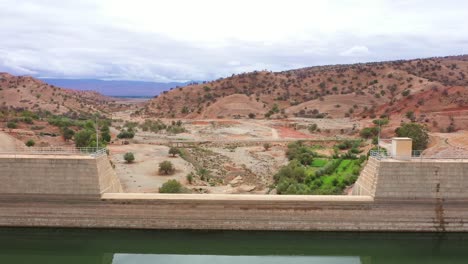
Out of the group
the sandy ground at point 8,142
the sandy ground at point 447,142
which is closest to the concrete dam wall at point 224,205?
the sandy ground at point 447,142

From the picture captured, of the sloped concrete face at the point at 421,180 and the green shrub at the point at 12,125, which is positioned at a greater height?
the green shrub at the point at 12,125

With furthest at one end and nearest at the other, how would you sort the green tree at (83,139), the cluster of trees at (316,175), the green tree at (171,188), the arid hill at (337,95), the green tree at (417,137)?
the arid hill at (337,95), the green tree at (83,139), the green tree at (417,137), the cluster of trees at (316,175), the green tree at (171,188)

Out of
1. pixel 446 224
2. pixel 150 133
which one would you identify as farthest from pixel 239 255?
pixel 150 133

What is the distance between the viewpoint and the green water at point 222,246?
61.9ft

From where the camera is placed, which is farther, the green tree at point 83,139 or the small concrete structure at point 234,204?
the green tree at point 83,139

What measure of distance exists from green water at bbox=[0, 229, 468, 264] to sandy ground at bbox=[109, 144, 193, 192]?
5574 mm

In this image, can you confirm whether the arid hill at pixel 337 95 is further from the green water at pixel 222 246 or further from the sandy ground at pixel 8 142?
the sandy ground at pixel 8 142

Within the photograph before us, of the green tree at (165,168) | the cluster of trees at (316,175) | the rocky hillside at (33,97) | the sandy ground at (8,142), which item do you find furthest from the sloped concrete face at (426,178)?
the rocky hillside at (33,97)

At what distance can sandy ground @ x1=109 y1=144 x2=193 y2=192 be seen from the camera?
85.9ft

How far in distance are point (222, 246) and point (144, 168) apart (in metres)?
13.4

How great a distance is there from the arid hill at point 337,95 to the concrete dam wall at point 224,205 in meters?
32.8

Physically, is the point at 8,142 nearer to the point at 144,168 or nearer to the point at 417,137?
the point at 144,168

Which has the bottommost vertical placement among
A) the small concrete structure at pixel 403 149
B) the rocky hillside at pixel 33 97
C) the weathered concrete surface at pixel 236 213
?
the weathered concrete surface at pixel 236 213

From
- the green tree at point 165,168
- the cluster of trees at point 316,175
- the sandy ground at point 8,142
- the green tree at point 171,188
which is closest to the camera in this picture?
the green tree at point 171,188
